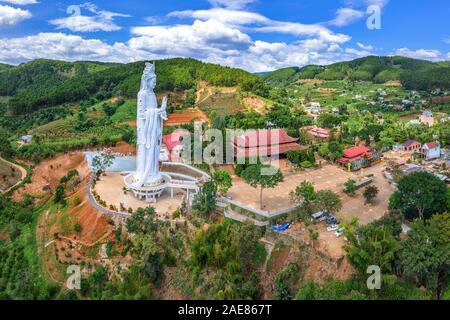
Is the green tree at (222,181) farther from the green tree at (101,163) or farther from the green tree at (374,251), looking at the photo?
the green tree at (101,163)

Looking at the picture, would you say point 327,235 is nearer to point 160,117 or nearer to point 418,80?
point 160,117

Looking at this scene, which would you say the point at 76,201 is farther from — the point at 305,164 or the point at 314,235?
the point at 305,164

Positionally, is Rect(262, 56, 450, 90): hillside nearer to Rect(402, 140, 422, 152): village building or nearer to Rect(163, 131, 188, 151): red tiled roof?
Rect(402, 140, 422, 152): village building

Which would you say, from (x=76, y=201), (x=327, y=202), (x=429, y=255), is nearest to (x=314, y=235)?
(x=327, y=202)

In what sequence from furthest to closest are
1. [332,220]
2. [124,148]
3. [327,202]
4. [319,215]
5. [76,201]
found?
1. [124,148]
2. [76,201]
3. [319,215]
4. [332,220]
5. [327,202]

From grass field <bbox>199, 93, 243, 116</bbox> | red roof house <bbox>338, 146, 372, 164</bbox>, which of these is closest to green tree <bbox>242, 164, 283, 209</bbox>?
red roof house <bbox>338, 146, 372, 164</bbox>

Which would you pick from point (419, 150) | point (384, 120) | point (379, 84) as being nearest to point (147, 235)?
point (419, 150)
